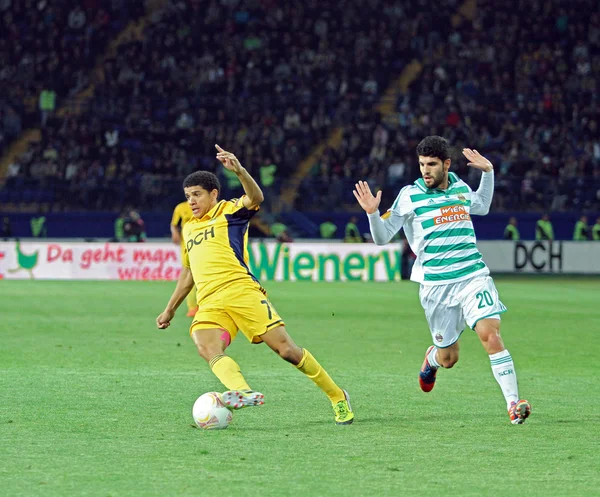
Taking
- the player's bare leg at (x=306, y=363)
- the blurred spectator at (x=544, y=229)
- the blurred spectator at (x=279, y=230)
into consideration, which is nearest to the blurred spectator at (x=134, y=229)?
the blurred spectator at (x=279, y=230)

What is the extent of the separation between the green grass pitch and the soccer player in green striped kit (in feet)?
2.51

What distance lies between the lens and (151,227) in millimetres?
33844

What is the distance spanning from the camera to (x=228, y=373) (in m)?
7.64

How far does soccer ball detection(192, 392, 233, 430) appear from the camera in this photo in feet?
24.3

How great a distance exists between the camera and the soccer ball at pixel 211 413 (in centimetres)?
742

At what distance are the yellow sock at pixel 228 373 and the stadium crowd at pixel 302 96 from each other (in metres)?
26.1

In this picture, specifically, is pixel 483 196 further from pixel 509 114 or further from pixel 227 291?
pixel 509 114

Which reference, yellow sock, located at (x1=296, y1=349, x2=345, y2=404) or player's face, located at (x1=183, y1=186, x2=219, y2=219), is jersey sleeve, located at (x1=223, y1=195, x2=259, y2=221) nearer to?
player's face, located at (x1=183, y1=186, x2=219, y2=219)

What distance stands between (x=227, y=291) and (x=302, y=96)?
101ft

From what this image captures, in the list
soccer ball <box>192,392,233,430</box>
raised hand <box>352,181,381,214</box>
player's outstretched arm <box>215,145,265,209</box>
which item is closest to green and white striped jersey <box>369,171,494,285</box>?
raised hand <box>352,181,381,214</box>

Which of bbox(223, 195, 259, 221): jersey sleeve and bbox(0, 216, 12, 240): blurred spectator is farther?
bbox(0, 216, 12, 240): blurred spectator

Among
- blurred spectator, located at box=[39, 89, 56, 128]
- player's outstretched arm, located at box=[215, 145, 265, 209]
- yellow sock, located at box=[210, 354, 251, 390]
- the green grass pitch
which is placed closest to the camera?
the green grass pitch

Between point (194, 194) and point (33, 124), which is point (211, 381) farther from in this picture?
point (33, 124)

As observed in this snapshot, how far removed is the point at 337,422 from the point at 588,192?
90.3 ft
